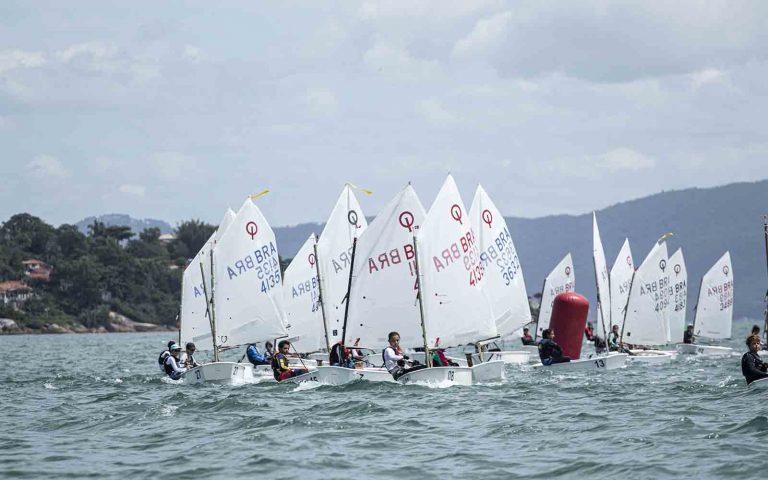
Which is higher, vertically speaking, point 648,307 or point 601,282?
point 601,282

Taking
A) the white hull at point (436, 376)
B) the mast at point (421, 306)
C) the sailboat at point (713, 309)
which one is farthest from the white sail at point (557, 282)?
the white hull at point (436, 376)

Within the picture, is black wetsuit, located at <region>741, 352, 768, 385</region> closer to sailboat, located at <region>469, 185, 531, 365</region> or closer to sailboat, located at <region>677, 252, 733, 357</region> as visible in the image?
sailboat, located at <region>469, 185, 531, 365</region>

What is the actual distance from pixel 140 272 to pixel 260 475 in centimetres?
14214

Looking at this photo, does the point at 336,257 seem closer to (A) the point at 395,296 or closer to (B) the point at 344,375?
(A) the point at 395,296

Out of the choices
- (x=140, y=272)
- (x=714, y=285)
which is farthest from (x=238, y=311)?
(x=140, y=272)

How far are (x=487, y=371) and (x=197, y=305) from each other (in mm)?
12453

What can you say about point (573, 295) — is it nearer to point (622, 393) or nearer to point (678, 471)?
point (622, 393)

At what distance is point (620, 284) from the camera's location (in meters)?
55.7

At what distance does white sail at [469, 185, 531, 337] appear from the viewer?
46.0m

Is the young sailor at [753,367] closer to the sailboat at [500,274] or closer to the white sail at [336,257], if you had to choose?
the white sail at [336,257]

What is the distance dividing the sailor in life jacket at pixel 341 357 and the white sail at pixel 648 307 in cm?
1969

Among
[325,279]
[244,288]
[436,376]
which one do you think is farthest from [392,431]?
[325,279]

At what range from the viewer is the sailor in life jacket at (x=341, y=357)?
31.9 m

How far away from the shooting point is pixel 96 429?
24484 millimetres
